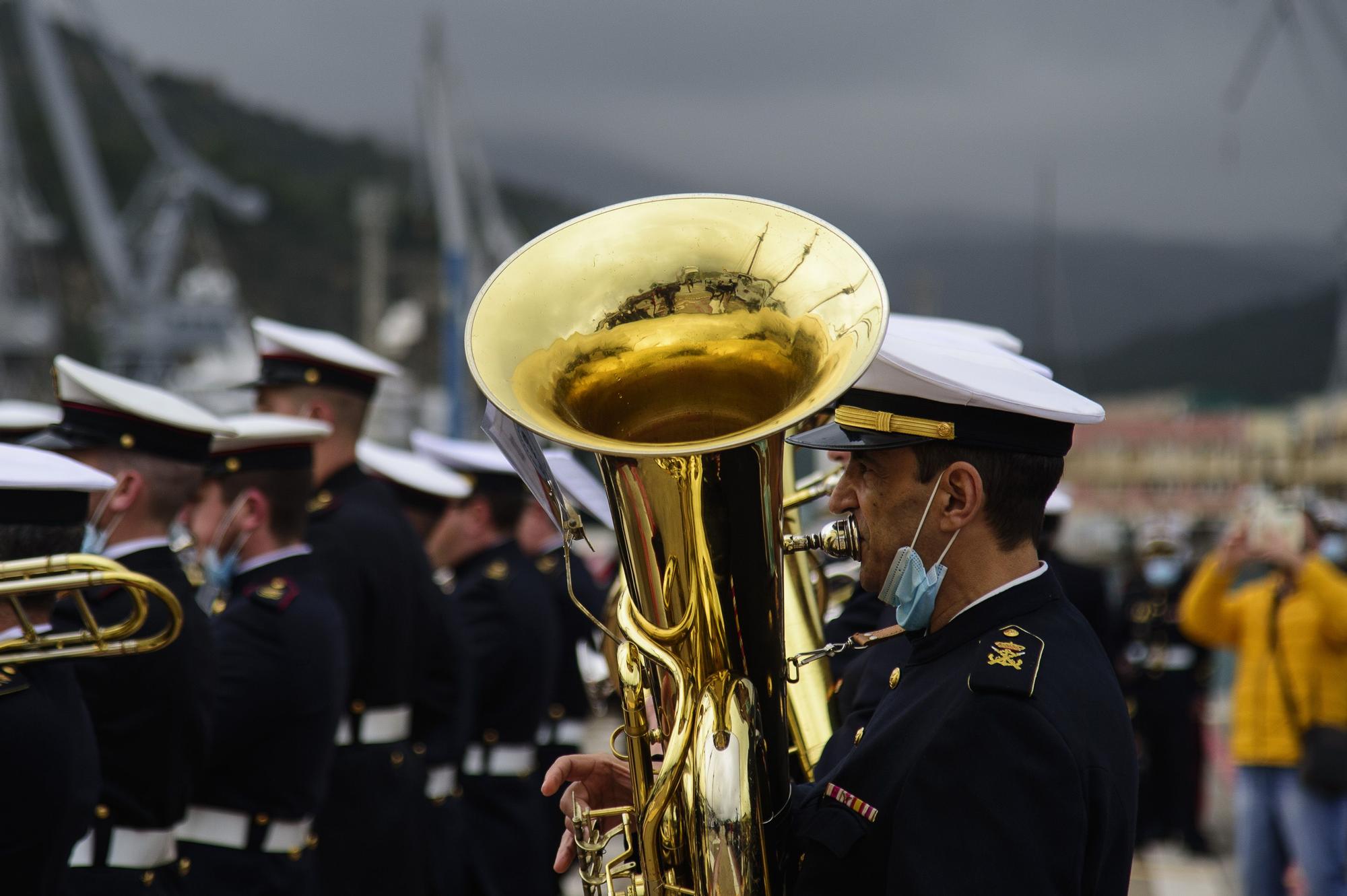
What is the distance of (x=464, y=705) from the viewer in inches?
230

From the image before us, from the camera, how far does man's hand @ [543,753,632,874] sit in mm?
2568

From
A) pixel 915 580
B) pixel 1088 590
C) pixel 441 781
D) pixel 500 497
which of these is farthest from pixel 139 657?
pixel 1088 590

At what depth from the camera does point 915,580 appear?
237 cm

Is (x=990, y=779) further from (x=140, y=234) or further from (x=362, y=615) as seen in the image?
(x=140, y=234)

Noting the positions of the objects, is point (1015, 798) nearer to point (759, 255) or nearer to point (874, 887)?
point (874, 887)

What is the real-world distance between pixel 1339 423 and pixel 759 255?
49181 mm

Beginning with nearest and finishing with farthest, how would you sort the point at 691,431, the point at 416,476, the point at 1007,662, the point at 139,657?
the point at 1007,662 < the point at 691,431 < the point at 139,657 < the point at 416,476

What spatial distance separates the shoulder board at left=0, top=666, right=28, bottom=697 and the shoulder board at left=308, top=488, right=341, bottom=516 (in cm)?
224

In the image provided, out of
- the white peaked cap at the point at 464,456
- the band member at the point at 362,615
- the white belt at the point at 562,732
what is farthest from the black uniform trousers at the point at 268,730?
the white belt at the point at 562,732

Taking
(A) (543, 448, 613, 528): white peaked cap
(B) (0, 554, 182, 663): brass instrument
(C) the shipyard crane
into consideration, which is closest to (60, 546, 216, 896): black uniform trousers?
(B) (0, 554, 182, 663): brass instrument

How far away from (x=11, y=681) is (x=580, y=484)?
141cm

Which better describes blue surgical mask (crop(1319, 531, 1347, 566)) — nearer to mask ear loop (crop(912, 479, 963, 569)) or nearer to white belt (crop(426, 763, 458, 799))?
white belt (crop(426, 763, 458, 799))

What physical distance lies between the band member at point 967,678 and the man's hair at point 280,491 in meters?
2.32

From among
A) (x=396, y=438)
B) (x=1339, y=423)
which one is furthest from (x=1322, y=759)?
(x=1339, y=423)
